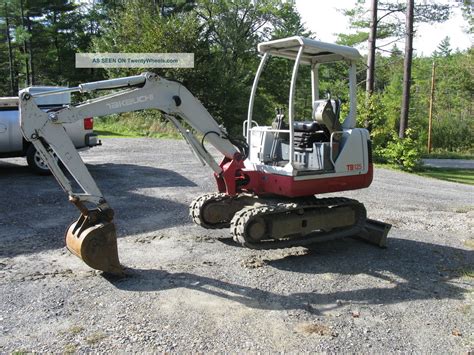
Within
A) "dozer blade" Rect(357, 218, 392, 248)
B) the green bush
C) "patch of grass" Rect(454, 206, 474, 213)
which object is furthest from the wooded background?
"dozer blade" Rect(357, 218, 392, 248)

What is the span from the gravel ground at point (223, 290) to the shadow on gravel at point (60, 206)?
0.12 ft

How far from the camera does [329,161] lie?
6.19m

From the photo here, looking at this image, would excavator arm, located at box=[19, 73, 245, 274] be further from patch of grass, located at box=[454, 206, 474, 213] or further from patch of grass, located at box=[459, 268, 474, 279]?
patch of grass, located at box=[454, 206, 474, 213]

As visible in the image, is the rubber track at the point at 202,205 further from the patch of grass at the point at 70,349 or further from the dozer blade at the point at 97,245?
the patch of grass at the point at 70,349

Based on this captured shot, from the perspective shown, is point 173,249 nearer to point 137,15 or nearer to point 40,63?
point 137,15

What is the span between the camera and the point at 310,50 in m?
6.33

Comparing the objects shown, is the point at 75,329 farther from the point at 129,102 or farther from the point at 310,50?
the point at 310,50

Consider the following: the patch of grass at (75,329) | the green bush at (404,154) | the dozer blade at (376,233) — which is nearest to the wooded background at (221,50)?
the green bush at (404,154)

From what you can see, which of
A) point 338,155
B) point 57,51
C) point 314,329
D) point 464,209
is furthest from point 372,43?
point 57,51

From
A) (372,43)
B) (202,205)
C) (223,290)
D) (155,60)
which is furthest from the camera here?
(155,60)

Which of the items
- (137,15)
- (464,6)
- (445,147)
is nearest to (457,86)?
(445,147)

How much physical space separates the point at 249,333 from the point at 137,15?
103ft

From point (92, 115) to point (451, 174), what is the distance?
1858cm

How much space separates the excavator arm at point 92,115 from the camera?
5.01 meters
